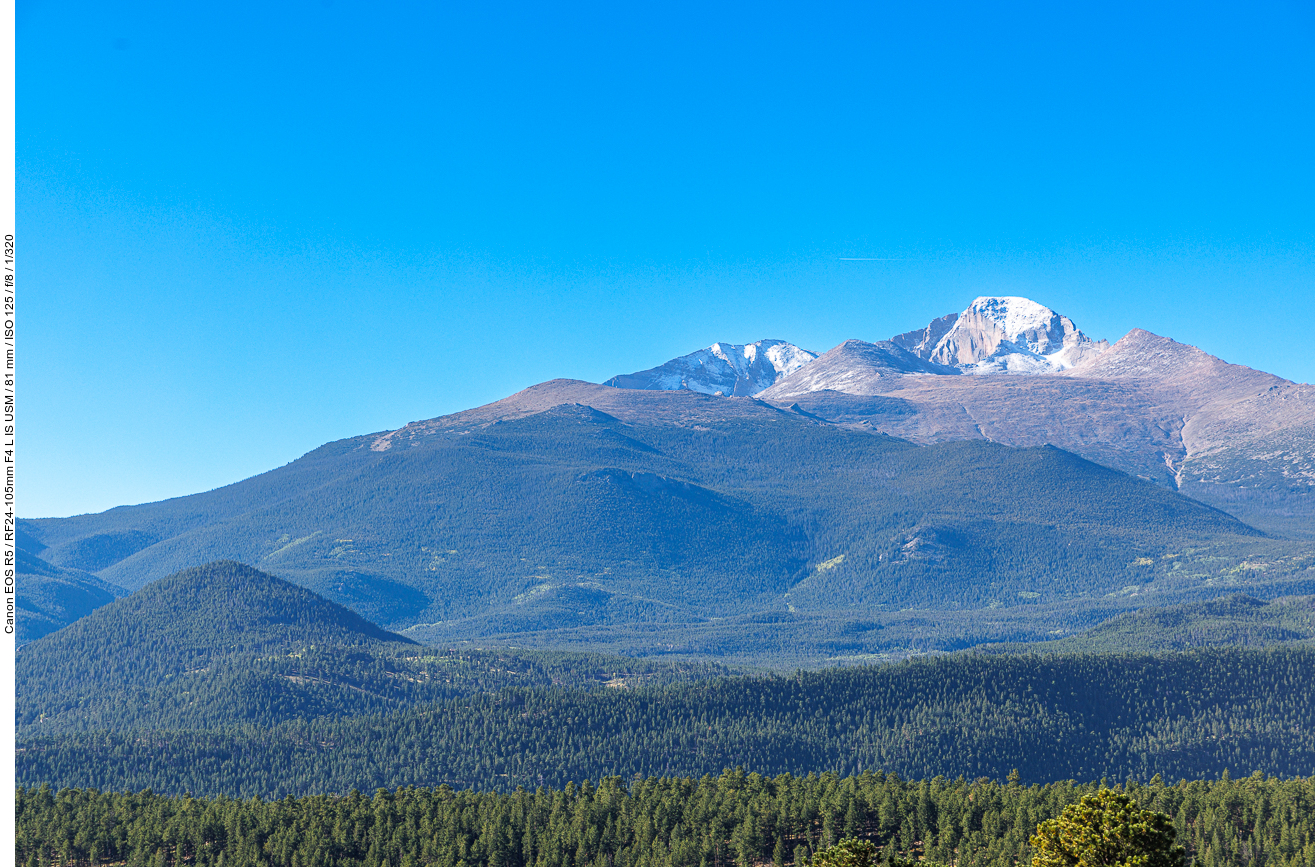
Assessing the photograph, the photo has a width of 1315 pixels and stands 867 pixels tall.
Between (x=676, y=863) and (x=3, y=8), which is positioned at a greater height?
(x=3, y=8)

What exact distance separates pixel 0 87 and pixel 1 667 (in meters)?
22.6

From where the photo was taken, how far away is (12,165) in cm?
5062

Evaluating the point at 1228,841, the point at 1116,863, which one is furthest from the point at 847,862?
the point at 1228,841

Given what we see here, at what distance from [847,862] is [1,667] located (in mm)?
47068

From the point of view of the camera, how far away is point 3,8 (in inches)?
1992

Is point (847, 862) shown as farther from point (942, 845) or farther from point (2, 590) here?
point (942, 845)

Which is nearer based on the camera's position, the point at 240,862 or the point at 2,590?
the point at 2,590

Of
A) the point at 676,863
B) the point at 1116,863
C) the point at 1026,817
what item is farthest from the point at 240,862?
the point at 1116,863

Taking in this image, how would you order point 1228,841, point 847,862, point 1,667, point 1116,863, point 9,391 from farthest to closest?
point 1228,841, point 847,862, point 1116,863, point 9,391, point 1,667

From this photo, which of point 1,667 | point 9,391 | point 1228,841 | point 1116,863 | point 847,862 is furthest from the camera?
point 1228,841

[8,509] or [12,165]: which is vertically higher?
[12,165]

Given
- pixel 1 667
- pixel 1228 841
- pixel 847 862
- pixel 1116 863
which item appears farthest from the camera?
pixel 1228 841

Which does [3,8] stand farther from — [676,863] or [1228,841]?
[1228,841]

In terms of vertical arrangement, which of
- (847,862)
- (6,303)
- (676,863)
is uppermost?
(6,303)
